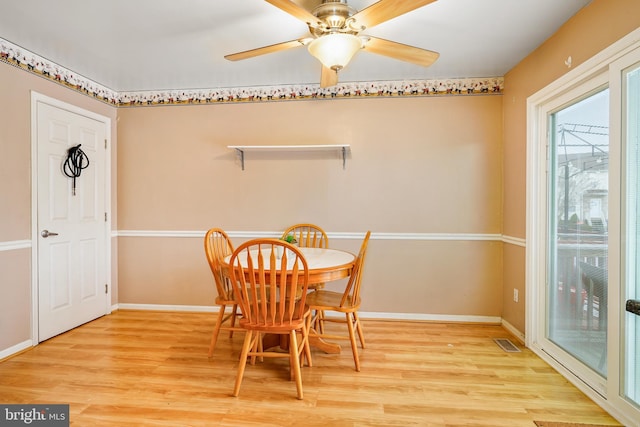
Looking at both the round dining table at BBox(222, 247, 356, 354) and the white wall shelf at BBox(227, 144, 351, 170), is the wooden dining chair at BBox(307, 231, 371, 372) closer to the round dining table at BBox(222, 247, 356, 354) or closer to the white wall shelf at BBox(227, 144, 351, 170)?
the round dining table at BBox(222, 247, 356, 354)

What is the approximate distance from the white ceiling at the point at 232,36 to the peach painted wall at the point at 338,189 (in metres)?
0.37

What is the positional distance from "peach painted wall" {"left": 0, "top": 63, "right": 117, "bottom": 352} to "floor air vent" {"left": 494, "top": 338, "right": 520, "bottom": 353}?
3.72 meters

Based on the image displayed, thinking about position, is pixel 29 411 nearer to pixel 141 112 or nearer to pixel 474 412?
pixel 474 412

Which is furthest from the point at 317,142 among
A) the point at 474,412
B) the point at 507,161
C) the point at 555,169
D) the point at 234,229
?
the point at 474,412

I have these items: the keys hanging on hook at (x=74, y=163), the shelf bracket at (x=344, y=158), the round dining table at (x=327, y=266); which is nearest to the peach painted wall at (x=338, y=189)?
the shelf bracket at (x=344, y=158)

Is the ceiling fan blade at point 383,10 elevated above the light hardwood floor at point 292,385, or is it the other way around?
the ceiling fan blade at point 383,10

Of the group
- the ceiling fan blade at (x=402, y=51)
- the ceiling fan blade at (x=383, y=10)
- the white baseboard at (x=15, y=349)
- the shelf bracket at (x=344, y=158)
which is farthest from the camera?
the shelf bracket at (x=344, y=158)

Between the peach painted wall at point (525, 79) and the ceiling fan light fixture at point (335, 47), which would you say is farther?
the peach painted wall at point (525, 79)

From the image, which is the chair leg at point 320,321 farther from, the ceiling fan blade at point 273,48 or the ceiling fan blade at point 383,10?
the ceiling fan blade at point 383,10

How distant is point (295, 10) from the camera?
5.16 feet

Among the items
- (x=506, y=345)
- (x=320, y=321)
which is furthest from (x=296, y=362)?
(x=506, y=345)

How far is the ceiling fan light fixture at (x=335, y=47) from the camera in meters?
1.66

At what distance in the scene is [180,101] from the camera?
3.41 meters

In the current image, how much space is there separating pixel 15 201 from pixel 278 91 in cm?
233
